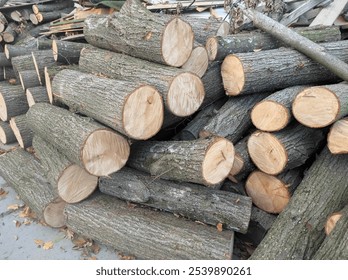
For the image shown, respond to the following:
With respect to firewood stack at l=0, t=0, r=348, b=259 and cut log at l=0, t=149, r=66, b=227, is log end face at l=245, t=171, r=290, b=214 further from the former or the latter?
cut log at l=0, t=149, r=66, b=227

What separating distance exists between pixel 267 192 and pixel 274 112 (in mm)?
783

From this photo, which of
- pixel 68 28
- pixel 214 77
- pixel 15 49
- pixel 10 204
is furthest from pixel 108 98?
pixel 15 49

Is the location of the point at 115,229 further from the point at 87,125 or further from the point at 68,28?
the point at 68,28

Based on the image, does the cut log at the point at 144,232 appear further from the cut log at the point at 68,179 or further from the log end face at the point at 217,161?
the log end face at the point at 217,161

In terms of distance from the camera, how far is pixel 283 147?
3.08 m

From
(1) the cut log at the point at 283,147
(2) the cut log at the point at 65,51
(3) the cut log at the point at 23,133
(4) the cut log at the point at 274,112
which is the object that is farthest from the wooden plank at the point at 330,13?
(3) the cut log at the point at 23,133

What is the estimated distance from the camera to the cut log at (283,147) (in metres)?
3.11

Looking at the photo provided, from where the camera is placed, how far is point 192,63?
3600mm

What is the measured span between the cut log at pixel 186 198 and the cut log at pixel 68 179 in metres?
0.27

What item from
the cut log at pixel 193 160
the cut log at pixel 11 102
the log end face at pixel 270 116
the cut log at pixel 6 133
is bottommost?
the cut log at pixel 6 133

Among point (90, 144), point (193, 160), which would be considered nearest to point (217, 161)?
point (193, 160)

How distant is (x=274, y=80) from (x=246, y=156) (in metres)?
0.86

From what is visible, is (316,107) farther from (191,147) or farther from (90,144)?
(90,144)
